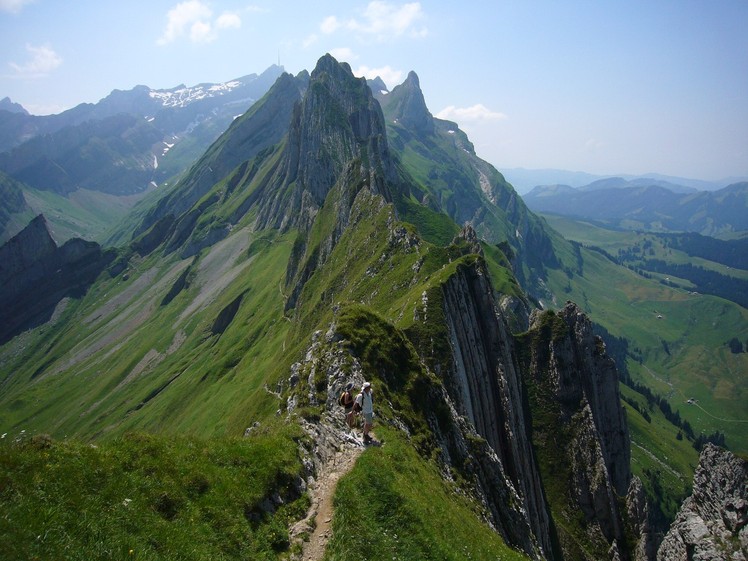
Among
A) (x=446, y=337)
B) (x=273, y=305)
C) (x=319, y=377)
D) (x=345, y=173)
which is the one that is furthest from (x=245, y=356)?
(x=319, y=377)

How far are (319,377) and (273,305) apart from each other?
160 m

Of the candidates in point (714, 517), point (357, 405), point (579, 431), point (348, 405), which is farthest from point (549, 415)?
point (357, 405)

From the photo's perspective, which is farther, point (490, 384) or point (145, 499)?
point (490, 384)

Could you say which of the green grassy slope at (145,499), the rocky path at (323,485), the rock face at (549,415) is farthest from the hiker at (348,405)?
the rock face at (549,415)

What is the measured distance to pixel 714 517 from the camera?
58.2 metres

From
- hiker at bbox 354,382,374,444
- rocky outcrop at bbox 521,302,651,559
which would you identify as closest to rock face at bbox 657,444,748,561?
rocky outcrop at bbox 521,302,651,559

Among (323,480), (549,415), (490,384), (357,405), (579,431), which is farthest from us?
(549,415)

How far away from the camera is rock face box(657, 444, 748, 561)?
53.4 metres

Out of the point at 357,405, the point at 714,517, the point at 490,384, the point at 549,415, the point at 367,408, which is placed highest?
the point at 367,408

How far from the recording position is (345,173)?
589 feet

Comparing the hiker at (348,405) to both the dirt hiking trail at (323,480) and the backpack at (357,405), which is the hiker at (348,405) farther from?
the dirt hiking trail at (323,480)

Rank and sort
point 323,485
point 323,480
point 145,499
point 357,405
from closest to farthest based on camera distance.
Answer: point 145,499 < point 323,485 < point 323,480 < point 357,405

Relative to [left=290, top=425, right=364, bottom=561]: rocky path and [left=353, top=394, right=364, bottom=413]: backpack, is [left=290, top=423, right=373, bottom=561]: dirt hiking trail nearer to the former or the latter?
[left=290, top=425, right=364, bottom=561]: rocky path

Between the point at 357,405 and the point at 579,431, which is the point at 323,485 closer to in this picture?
the point at 357,405
